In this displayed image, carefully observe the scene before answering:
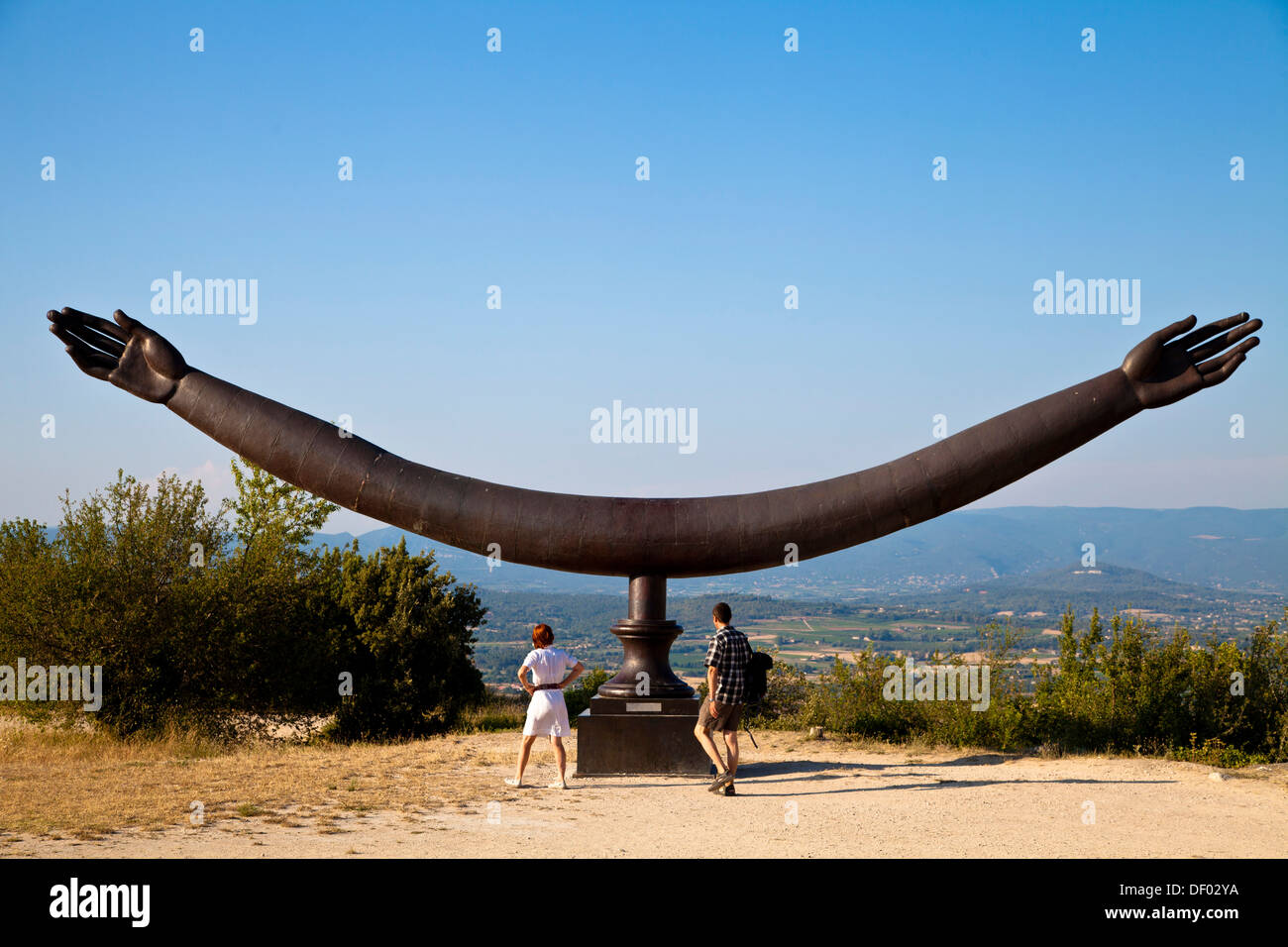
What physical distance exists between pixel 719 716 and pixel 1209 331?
632 cm

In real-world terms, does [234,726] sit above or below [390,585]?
below

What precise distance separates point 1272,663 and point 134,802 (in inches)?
518

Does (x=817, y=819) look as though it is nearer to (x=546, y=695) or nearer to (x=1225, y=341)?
(x=546, y=695)

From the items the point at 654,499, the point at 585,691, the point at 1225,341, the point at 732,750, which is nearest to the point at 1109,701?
the point at 1225,341

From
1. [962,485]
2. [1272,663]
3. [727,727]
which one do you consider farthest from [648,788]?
[1272,663]

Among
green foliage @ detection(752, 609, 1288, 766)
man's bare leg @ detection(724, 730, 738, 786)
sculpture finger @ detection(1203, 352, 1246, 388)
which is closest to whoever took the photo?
man's bare leg @ detection(724, 730, 738, 786)

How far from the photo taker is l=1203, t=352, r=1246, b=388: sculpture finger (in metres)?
9.82

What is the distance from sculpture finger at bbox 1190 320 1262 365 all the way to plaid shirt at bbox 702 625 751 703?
5480 millimetres

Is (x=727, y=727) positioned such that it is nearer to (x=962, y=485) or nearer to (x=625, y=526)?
(x=625, y=526)

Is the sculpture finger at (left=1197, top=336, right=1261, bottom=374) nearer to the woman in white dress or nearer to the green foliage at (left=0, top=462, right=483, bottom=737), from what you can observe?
the woman in white dress

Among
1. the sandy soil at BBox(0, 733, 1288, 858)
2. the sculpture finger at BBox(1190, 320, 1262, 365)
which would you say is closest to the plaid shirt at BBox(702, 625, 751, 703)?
the sandy soil at BBox(0, 733, 1288, 858)

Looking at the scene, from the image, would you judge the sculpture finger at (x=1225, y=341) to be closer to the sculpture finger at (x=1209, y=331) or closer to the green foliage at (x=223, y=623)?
the sculpture finger at (x=1209, y=331)

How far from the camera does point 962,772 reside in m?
10.8

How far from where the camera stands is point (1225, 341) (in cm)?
995
